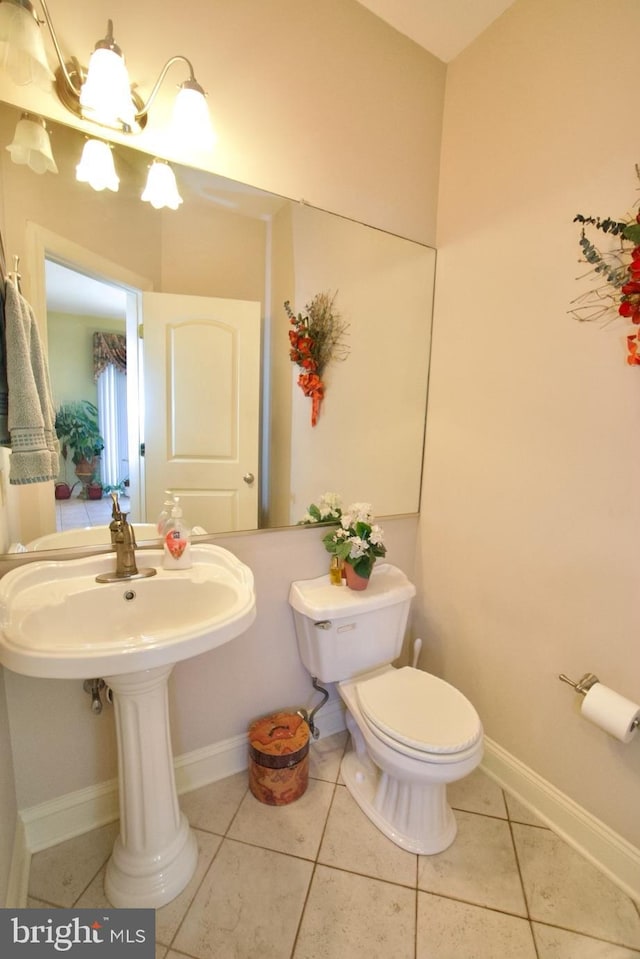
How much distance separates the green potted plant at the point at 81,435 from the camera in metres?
1.14

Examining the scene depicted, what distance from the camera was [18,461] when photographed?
0.93 meters

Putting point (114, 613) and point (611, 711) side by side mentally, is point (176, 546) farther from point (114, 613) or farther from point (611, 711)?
point (611, 711)

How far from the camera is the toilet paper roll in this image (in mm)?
1104

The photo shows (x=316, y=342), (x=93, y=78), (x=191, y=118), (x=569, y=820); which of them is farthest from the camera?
(x=316, y=342)

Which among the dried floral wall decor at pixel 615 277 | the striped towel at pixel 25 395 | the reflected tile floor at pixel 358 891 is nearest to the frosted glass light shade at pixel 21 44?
the striped towel at pixel 25 395

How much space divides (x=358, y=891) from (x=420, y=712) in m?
0.50

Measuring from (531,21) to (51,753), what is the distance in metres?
2.74

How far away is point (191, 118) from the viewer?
3.58 feet

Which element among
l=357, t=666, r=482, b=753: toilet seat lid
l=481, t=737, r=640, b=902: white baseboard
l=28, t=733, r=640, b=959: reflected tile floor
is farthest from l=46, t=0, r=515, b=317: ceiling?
l=481, t=737, r=640, b=902: white baseboard

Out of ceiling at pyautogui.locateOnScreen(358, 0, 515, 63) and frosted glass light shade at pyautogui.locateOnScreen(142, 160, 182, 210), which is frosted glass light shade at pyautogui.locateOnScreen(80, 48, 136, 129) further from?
ceiling at pyautogui.locateOnScreen(358, 0, 515, 63)

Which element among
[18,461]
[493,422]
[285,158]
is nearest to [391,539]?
[493,422]

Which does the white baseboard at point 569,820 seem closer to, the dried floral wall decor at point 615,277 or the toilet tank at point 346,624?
the toilet tank at point 346,624

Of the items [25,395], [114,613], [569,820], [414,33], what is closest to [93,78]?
[25,395]

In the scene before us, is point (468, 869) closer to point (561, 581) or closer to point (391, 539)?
point (561, 581)
